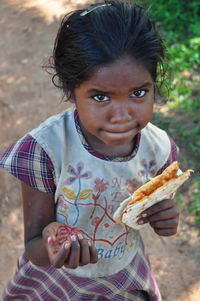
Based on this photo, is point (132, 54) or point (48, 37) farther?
point (48, 37)

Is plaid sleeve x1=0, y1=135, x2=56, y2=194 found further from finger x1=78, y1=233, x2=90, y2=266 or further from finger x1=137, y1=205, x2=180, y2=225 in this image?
finger x1=137, y1=205, x2=180, y2=225

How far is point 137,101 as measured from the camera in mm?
1425

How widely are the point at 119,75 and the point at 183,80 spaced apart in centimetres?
316

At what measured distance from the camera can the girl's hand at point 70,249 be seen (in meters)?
1.37

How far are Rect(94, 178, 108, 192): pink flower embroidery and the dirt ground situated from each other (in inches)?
65.1

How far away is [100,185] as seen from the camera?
1.66 m

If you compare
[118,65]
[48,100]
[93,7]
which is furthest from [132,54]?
[48,100]

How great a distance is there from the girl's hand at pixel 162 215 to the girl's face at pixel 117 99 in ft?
1.10

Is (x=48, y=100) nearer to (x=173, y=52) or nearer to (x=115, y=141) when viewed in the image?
(x=173, y=52)

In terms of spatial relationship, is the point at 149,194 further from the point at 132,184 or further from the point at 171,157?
the point at 171,157

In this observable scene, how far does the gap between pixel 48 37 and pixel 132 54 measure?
426cm

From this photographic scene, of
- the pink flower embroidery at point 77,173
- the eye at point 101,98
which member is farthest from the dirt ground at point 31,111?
the eye at point 101,98

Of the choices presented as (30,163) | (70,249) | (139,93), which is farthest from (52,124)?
(70,249)

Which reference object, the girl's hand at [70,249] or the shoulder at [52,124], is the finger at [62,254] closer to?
the girl's hand at [70,249]
